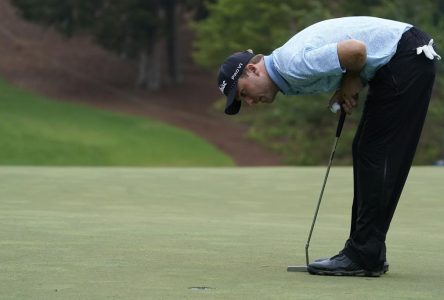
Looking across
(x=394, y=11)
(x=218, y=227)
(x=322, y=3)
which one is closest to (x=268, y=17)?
(x=322, y=3)

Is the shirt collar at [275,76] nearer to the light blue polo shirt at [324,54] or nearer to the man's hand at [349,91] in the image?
the light blue polo shirt at [324,54]

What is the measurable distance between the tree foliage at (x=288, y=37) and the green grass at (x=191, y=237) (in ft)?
82.7

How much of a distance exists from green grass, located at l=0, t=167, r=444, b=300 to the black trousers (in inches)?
11.0

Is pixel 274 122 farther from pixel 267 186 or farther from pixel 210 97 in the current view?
pixel 267 186

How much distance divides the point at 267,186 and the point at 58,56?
43.2m

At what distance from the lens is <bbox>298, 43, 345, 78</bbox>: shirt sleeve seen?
5766 millimetres

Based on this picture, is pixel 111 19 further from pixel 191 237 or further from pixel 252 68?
pixel 252 68

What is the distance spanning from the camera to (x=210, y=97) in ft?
172

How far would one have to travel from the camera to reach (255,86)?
593cm

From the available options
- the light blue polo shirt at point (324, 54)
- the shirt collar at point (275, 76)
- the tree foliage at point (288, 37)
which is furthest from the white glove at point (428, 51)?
the tree foliage at point (288, 37)

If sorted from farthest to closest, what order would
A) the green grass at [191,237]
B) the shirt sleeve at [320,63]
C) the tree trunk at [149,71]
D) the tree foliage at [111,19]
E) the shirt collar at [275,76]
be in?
the tree trunk at [149,71], the tree foliage at [111,19], the shirt collar at [275,76], the shirt sleeve at [320,63], the green grass at [191,237]

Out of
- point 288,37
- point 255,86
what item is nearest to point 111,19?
point 288,37

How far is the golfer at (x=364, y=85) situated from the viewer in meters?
5.84

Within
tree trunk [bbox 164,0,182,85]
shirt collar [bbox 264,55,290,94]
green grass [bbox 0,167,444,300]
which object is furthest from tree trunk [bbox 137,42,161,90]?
shirt collar [bbox 264,55,290,94]
